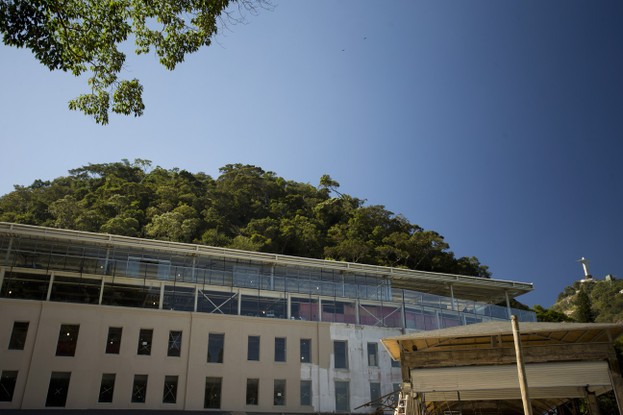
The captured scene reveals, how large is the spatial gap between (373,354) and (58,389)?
20.4 metres

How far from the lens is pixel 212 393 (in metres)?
31.5

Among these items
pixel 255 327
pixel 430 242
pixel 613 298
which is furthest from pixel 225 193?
pixel 613 298

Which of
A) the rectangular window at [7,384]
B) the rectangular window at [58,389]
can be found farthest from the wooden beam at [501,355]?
the rectangular window at [7,384]

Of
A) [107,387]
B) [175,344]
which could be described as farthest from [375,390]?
[107,387]

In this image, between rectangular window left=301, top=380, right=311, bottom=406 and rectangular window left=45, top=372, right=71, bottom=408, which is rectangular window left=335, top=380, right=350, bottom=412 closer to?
rectangular window left=301, top=380, right=311, bottom=406

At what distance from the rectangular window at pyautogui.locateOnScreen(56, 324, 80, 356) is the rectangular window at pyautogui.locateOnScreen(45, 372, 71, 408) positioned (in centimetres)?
123

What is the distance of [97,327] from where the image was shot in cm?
3081

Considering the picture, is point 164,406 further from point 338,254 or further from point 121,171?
point 121,171

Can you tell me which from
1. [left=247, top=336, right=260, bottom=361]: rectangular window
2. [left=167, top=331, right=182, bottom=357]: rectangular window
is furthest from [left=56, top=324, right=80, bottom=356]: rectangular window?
[left=247, top=336, right=260, bottom=361]: rectangular window

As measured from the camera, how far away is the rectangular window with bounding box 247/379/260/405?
32125 millimetres

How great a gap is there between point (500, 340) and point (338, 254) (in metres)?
51.0

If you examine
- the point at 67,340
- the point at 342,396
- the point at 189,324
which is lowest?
the point at 342,396

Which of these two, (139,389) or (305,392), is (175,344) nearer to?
(139,389)

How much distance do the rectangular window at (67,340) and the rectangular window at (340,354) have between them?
1680 cm
